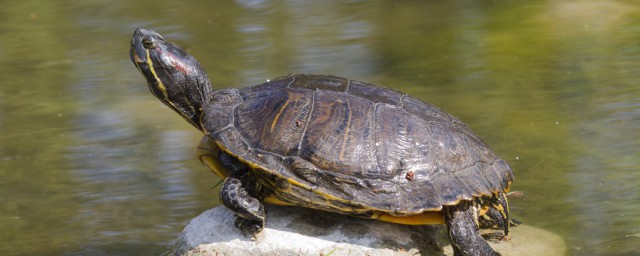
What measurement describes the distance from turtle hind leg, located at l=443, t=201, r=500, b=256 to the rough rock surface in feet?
0.95

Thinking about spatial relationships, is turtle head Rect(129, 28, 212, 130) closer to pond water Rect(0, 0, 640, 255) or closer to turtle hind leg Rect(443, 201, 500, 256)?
pond water Rect(0, 0, 640, 255)

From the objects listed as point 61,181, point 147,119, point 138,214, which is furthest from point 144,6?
point 138,214

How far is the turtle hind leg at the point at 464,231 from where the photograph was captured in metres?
4.67

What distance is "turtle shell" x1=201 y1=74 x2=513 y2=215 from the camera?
182 inches

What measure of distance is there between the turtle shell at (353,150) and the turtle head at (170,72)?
192 millimetres

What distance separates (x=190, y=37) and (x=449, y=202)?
6.20 meters

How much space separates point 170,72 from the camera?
5.18 m

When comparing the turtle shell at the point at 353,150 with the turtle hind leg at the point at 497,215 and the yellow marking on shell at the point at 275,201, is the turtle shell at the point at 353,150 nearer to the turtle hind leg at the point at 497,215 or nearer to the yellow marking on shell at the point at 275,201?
the yellow marking on shell at the point at 275,201

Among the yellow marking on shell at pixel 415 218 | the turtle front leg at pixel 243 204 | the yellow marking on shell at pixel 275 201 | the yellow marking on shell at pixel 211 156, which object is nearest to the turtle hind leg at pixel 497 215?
the yellow marking on shell at pixel 415 218

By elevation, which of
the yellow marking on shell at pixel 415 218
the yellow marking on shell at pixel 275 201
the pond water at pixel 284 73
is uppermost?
the yellow marking on shell at pixel 275 201

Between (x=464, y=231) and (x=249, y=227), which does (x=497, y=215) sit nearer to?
(x=464, y=231)

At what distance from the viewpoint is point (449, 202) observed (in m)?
4.58

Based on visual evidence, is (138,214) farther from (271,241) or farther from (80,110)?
(80,110)

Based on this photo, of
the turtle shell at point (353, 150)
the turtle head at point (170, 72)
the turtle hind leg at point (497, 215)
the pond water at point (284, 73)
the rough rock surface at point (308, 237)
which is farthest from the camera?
the pond water at point (284, 73)
